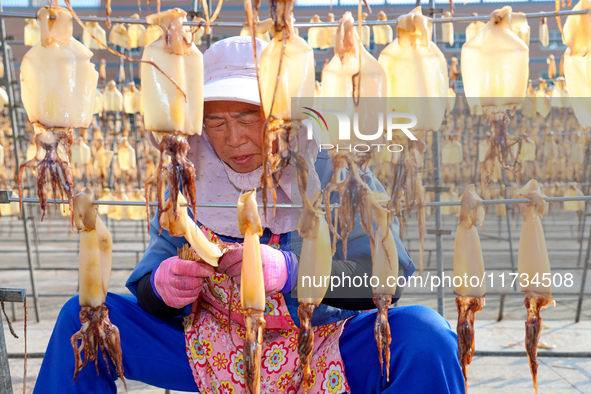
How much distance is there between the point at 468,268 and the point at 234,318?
0.77m

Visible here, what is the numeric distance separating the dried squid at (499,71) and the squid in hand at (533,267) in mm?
155

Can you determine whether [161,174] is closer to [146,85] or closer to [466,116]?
[146,85]

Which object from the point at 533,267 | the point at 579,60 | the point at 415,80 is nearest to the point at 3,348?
the point at 415,80

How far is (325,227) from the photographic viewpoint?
1307 mm

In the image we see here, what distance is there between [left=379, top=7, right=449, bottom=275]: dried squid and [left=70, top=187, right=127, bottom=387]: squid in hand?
72 centimetres

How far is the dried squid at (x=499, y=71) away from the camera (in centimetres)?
114

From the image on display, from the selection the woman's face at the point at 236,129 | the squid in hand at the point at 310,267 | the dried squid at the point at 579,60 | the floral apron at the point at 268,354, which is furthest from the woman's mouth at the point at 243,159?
the dried squid at the point at 579,60

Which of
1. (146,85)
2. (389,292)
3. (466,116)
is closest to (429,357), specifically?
(389,292)

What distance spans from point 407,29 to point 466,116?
7601mm

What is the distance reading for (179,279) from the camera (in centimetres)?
150

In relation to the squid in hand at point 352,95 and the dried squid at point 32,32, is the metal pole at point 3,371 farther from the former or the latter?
the dried squid at point 32,32

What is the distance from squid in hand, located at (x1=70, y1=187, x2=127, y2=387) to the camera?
1344 millimetres

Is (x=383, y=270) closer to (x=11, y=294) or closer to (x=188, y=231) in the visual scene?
(x=188, y=231)

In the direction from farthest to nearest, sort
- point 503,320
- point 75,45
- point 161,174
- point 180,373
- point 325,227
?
point 503,320, point 180,373, point 325,227, point 75,45, point 161,174
